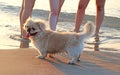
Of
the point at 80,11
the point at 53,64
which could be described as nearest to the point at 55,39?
the point at 53,64

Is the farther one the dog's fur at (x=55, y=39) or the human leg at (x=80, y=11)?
the human leg at (x=80, y=11)

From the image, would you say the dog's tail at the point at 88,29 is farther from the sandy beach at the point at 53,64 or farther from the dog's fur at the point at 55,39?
the sandy beach at the point at 53,64

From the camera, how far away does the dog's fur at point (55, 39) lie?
15.9 ft

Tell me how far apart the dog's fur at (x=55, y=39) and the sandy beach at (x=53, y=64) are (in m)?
0.13

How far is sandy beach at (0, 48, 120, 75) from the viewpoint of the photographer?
4523 mm

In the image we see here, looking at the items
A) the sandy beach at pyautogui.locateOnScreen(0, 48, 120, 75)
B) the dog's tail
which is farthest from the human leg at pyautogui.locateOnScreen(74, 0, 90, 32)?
the dog's tail

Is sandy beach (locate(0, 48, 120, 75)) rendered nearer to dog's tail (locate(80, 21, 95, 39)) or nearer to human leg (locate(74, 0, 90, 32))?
dog's tail (locate(80, 21, 95, 39))

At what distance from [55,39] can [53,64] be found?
0.95ft

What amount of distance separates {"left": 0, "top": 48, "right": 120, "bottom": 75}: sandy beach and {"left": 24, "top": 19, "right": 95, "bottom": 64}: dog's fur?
13cm

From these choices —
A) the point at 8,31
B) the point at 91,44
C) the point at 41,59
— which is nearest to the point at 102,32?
the point at 8,31

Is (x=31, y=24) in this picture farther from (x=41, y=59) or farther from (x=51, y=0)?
(x=51, y=0)

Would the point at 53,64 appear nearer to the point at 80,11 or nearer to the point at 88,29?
the point at 88,29

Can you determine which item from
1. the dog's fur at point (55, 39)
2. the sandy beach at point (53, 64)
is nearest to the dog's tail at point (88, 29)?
the dog's fur at point (55, 39)

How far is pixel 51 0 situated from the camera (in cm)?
560
